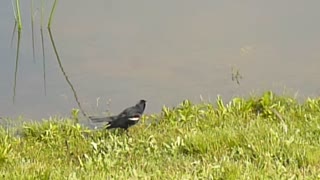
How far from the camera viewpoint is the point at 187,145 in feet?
14.7

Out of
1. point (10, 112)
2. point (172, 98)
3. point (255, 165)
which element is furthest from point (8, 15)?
point (255, 165)

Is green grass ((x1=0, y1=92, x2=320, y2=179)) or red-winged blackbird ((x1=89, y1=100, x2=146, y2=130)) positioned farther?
red-winged blackbird ((x1=89, y1=100, x2=146, y2=130))

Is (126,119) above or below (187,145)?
above

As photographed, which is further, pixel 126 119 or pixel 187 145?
pixel 126 119

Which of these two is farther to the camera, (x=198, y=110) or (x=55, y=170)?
(x=198, y=110)

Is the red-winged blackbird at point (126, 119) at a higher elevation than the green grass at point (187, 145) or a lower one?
higher

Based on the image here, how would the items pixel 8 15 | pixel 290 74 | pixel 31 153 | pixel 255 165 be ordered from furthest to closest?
pixel 8 15 < pixel 290 74 < pixel 31 153 < pixel 255 165

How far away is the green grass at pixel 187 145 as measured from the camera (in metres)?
3.98

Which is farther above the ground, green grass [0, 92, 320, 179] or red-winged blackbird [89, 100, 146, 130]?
red-winged blackbird [89, 100, 146, 130]

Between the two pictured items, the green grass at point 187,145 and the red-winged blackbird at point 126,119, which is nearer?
the green grass at point 187,145

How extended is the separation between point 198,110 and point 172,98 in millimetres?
602

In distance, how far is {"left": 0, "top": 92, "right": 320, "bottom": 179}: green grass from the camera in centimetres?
398

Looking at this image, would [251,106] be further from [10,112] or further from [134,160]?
[10,112]

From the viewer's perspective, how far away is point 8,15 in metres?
7.48
